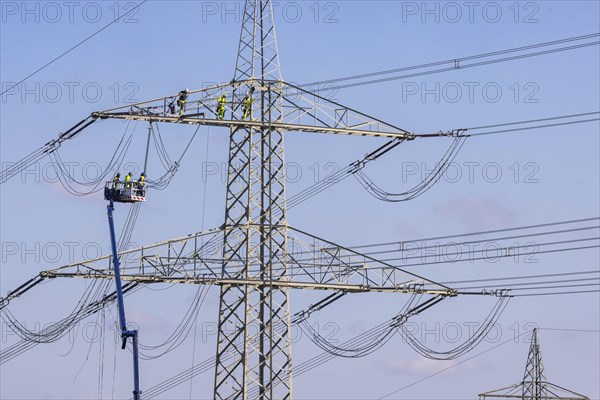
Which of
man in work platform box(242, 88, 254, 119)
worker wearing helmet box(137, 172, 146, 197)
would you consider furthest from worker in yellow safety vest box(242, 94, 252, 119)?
worker wearing helmet box(137, 172, 146, 197)

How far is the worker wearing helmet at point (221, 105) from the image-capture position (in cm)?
7131

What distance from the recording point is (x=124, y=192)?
6956 cm

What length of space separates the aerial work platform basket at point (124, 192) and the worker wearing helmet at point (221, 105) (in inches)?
196

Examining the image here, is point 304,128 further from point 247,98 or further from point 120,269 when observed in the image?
point 120,269

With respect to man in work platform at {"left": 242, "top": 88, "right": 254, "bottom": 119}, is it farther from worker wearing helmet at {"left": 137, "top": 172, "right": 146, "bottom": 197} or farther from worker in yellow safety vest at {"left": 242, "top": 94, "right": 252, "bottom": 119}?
worker wearing helmet at {"left": 137, "top": 172, "right": 146, "bottom": 197}

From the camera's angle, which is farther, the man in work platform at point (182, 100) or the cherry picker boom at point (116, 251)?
the man in work platform at point (182, 100)

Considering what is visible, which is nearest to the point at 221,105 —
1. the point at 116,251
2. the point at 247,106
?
the point at 247,106

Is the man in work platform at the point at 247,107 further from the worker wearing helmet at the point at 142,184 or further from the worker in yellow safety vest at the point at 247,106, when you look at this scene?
the worker wearing helmet at the point at 142,184

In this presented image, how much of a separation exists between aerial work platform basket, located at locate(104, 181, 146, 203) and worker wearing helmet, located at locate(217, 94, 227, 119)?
4983 mm

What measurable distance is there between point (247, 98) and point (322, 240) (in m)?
7.89

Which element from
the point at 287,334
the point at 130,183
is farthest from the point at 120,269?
the point at 287,334

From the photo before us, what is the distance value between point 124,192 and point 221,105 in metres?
6.32

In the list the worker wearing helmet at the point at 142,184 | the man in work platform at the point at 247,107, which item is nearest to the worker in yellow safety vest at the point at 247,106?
the man in work platform at the point at 247,107

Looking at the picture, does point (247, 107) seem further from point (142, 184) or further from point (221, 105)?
point (142, 184)
